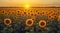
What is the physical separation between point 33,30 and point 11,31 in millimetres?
254

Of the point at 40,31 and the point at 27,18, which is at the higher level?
the point at 27,18

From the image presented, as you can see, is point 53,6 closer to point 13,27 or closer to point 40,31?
point 40,31

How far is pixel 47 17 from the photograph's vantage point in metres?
1.42

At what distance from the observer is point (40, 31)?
4.63ft

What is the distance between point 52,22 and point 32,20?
0.75ft

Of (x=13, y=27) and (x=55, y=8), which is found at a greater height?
(x=55, y=8)

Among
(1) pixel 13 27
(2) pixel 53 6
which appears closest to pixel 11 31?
(1) pixel 13 27

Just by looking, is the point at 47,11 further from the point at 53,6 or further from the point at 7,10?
the point at 7,10

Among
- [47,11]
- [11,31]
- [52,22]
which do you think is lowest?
[11,31]

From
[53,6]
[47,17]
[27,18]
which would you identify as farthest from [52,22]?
[27,18]

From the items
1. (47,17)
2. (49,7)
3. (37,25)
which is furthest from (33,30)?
(49,7)

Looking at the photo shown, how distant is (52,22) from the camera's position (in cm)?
141

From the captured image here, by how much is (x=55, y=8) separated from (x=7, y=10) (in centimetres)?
56

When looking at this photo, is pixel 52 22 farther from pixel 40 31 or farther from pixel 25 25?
pixel 25 25
